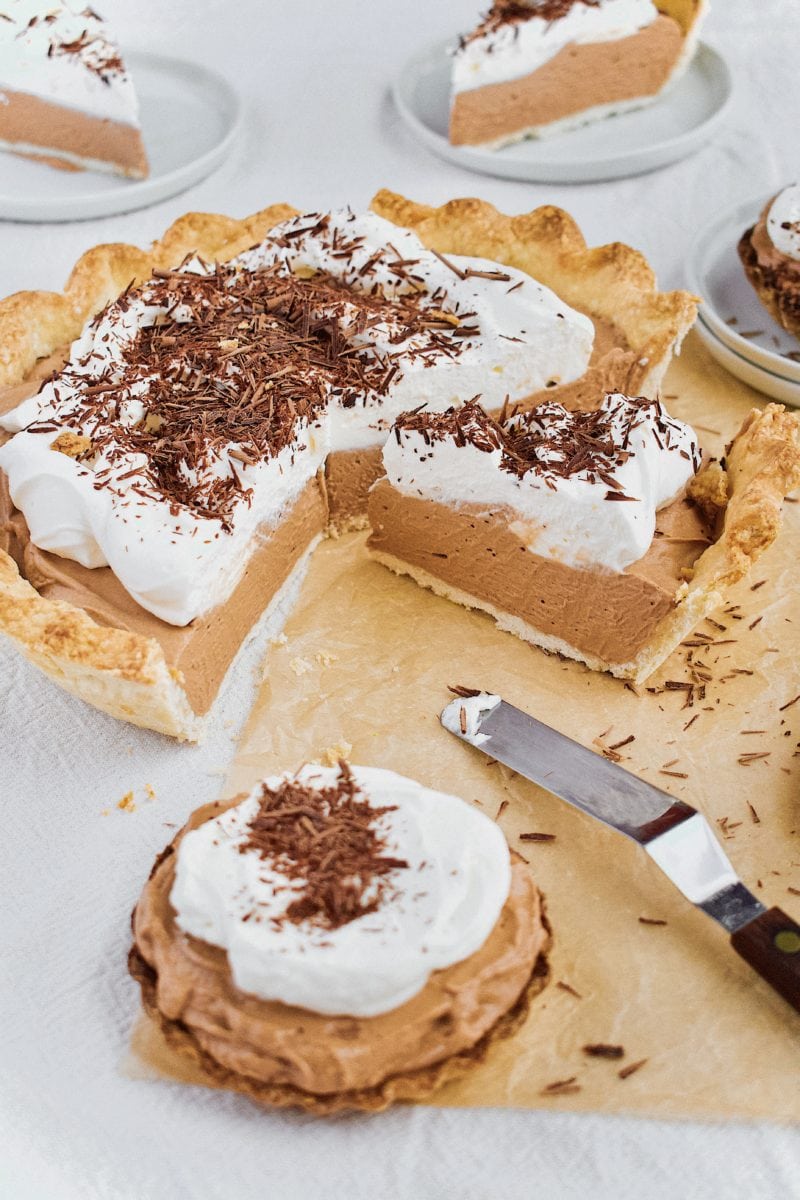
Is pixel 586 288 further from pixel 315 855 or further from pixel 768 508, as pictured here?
pixel 315 855

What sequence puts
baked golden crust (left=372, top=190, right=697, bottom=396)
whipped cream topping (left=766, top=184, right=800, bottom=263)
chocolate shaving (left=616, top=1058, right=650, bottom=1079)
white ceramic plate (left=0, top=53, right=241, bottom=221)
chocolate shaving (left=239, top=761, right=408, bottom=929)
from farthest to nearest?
white ceramic plate (left=0, top=53, right=241, bottom=221)
whipped cream topping (left=766, top=184, right=800, bottom=263)
baked golden crust (left=372, top=190, right=697, bottom=396)
chocolate shaving (left=616, top=1058, right=650, bottom=1079)
chocolate shaving (left=239, top=761, right=408, bottom=929)

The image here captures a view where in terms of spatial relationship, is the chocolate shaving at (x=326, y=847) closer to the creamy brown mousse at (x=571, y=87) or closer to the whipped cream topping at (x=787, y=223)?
the whipped cream topping at (x=787, y=223)

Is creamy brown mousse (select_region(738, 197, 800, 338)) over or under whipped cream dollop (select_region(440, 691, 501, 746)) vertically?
over

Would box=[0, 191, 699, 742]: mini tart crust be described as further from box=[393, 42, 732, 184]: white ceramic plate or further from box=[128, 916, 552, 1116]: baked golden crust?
box=[128, 916, 552, 1116]: baked golden crust

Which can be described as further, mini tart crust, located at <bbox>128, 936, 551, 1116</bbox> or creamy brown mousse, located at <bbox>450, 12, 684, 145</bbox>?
creamy brown mousse, located at <bbox>450, 12, 684, 145</bbox>

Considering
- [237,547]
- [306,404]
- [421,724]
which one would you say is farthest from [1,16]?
[421,724]

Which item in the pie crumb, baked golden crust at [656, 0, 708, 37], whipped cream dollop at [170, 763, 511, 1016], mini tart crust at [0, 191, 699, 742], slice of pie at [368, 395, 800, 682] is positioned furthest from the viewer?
baked golden crust at [656, 0, 708, 37]

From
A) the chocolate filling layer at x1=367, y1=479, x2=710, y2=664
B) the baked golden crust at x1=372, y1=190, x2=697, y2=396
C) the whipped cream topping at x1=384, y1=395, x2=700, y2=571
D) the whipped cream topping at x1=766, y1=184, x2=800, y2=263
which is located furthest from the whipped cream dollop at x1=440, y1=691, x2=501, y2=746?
the whipped cream topping at x1=766, y1=184, x2=800, y2=263

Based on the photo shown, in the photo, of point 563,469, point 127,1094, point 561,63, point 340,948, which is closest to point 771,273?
point 563,469
